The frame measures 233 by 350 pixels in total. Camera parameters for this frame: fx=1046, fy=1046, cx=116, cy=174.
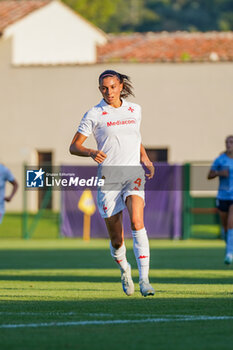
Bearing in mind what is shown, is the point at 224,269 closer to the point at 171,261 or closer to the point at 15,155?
the point at 171,261

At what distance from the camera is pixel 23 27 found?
47.3m

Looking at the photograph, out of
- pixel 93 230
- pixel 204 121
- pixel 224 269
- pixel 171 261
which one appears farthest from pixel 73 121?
pixel 224 269

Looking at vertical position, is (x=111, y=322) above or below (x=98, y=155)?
below

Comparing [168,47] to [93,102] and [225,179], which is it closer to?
[93,102]

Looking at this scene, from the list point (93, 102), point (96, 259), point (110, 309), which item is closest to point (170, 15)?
point (93, 102)

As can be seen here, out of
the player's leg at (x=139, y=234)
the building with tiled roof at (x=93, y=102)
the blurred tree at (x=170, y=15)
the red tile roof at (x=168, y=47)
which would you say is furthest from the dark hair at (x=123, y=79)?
the blurred tree at (x=170, y=15)

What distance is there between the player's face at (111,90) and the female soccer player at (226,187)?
642 cm

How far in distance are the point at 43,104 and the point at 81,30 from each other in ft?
29.4

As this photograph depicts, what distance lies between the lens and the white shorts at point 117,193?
10.3 m

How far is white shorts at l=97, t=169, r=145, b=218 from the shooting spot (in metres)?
10.3

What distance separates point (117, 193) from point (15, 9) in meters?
39.7

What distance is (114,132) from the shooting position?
1022 cm

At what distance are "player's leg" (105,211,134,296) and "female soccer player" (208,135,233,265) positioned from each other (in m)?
6.17

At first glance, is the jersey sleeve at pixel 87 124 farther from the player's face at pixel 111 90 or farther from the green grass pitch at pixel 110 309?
the green grass pitch at pixel 110 309
